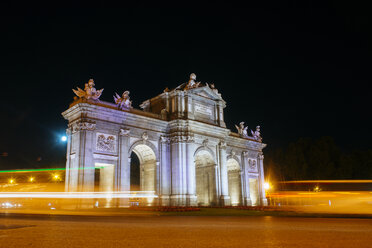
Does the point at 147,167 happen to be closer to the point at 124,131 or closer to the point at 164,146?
the point at 164,146

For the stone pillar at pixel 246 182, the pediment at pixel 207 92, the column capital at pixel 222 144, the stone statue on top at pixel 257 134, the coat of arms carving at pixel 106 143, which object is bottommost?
the stone pillar at pixel 246 182

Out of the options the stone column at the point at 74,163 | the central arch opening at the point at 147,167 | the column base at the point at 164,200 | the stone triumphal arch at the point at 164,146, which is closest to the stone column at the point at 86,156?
the stone triumphal arch at the point at 164,146

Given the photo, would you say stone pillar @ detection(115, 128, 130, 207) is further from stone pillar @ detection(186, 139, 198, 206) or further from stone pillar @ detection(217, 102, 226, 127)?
stone pillar @ detection(217, 102, 226, 127)

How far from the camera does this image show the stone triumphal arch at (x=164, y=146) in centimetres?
3362

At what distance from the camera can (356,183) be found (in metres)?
70.3

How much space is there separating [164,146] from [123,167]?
6.97m

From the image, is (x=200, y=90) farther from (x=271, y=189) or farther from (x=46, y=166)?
(x=46, y=166)

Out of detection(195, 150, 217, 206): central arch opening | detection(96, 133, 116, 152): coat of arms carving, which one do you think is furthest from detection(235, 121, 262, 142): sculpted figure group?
detection(96, 133, 116, 152): coat of arms carving

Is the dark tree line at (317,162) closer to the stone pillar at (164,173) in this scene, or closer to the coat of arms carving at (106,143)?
the stone pillar at (164,173)

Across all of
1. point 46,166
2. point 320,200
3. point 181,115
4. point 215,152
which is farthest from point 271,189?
point 46,166

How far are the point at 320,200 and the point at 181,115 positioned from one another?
36990mm

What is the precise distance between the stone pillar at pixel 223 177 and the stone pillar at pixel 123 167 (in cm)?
1388

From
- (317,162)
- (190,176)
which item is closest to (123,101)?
(190,176)

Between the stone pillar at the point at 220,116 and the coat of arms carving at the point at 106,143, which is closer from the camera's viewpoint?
the coat of arms carving at the point at 106,143
